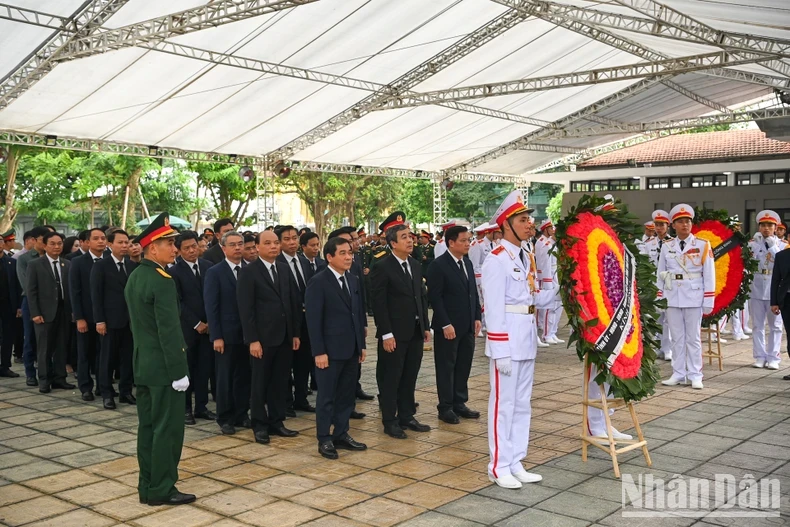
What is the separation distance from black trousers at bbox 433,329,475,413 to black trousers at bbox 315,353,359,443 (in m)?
1.03

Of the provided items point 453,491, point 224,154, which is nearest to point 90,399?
point 453,491

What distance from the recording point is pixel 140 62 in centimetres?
1316

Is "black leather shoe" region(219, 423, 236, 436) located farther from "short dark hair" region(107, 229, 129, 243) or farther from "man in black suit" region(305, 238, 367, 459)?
"short dark hair" region(107, 229, 129, 243)

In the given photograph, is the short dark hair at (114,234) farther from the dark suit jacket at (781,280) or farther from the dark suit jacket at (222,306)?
the dark suit jacket at (781,280)

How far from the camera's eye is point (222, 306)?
6.32 m

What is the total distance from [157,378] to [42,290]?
13.8 ft

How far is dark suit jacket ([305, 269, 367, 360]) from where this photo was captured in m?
5.55

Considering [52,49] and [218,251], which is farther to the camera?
[52,49]

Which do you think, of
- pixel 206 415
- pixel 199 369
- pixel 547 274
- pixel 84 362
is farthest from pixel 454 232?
pixel 547 274

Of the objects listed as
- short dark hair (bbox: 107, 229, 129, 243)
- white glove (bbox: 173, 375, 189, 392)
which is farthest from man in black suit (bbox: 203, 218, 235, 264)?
white glove (bbox: 173, 375, 189, 392)

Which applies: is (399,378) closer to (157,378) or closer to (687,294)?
(157,378)

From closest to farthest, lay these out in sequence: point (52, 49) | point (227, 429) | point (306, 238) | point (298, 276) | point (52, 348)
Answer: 1. point (227, 429)
2. point (298, 276)
3. point (306, 238)
4. point (52, 348)
5. point (52, 49)

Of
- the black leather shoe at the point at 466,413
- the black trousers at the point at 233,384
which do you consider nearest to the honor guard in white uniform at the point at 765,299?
the black leather shoe at the point at 466,413

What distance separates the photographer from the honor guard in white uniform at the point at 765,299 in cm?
919
